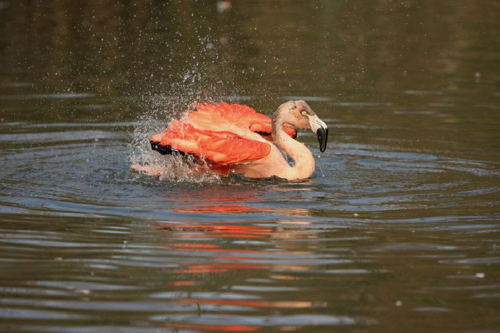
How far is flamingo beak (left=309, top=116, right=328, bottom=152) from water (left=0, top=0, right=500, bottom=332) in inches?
16.4

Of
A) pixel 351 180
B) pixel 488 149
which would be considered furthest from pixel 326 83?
pixel 351 180

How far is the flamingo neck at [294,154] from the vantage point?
10.3 metres

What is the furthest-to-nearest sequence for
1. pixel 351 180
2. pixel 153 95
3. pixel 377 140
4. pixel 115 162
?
pixel 153 95 < pixel 377 140 < pixel 115 162 < pixel 351 180

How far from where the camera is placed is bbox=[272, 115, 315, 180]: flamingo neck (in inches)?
407

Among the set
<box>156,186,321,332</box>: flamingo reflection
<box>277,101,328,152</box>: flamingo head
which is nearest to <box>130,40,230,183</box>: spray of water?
<box>156,186,321,332</box>: flamingo reflection

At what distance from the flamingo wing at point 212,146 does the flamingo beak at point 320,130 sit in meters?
0.64

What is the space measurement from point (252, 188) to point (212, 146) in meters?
0.64

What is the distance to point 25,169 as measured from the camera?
10.5m

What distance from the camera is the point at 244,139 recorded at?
10016mm

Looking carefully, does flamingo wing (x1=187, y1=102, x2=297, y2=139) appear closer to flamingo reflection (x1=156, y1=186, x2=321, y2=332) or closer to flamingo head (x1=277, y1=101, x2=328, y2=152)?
flamingo head (x1=277, y1=101, x2=328, y2=152)

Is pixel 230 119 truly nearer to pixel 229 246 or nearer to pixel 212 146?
pixel 212 146

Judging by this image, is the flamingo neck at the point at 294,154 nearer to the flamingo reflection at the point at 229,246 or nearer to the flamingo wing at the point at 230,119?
the flamingo wing at the point at 230,119

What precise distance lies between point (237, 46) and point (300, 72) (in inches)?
95.2

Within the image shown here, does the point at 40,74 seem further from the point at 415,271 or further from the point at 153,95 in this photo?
the point at 415,271
